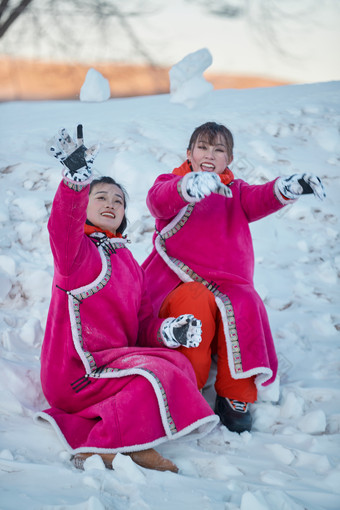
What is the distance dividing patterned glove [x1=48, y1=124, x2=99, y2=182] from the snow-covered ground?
764mm

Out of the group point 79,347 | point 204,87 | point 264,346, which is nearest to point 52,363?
point 79,347

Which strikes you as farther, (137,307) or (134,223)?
(134,223)

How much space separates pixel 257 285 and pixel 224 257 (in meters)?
0.78

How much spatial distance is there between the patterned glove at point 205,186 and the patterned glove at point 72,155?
0.34m

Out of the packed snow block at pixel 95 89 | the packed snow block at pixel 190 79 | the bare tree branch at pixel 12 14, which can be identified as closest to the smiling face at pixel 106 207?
the bare tree branch at pixel 12 14

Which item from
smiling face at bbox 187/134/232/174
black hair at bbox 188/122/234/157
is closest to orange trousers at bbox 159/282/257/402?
smiling face at bbox 187/134/232/174

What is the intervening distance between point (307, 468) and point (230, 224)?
913 mm

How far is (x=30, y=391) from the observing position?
173 cm

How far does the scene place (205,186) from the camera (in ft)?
5.17

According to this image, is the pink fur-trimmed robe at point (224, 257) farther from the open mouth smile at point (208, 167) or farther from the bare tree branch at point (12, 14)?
the bare tree branch at point (12, 14)

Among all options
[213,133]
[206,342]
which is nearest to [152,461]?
[206,342]

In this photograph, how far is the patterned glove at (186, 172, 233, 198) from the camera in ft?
Answer: 5.14

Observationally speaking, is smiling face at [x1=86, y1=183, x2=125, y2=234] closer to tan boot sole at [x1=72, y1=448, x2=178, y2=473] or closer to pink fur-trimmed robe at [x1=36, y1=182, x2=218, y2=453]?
pink fur-trimmed robe at [x1=36, y1=182, x2=218, y2=453]

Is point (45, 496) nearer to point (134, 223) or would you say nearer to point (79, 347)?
point (79, 347)
